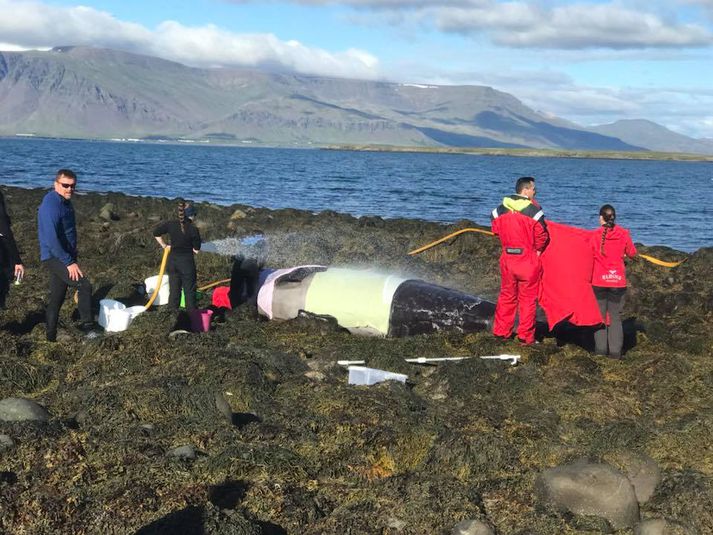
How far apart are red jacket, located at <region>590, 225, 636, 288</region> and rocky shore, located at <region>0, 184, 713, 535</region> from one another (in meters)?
1.03

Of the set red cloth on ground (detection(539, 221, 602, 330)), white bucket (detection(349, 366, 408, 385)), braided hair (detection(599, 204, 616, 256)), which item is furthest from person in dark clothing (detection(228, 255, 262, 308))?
braided hair (detection(599, 204, 616, 256))

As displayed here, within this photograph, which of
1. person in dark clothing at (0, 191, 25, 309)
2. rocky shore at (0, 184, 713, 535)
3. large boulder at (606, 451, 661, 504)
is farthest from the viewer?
person in dark clothing at (0, 191, 25, 309)

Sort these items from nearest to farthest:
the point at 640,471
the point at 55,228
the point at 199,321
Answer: the point at 640,471
the point at 55,228
the point at 199,321

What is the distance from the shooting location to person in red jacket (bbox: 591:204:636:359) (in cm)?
1114

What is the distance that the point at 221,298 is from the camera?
13445 mm

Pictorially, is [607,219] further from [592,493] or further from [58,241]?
[58,241]

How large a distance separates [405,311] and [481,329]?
1159 millimetres

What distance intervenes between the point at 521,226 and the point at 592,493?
509 cm

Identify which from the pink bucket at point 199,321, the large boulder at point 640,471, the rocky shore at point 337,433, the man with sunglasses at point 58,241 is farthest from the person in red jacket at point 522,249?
the man with sunglasses at point 58,241

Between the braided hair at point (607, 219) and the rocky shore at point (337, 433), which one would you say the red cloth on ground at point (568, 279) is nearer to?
the braided hair at point (607, 219)

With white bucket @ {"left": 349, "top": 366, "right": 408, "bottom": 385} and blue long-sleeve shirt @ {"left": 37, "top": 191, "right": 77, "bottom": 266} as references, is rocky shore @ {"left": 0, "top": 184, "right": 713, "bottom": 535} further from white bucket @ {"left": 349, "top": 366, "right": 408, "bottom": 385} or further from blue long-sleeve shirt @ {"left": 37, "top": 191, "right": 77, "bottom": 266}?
blue long-sleeve shirt @ {"left": 37, "top": 191, "right": 77, "bottom": 266}

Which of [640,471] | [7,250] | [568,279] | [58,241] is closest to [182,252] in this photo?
[58,241]

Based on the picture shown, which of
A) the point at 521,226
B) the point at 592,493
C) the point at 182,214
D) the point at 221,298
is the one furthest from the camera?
the point at 221,298

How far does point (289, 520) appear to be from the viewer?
6.11 meters
